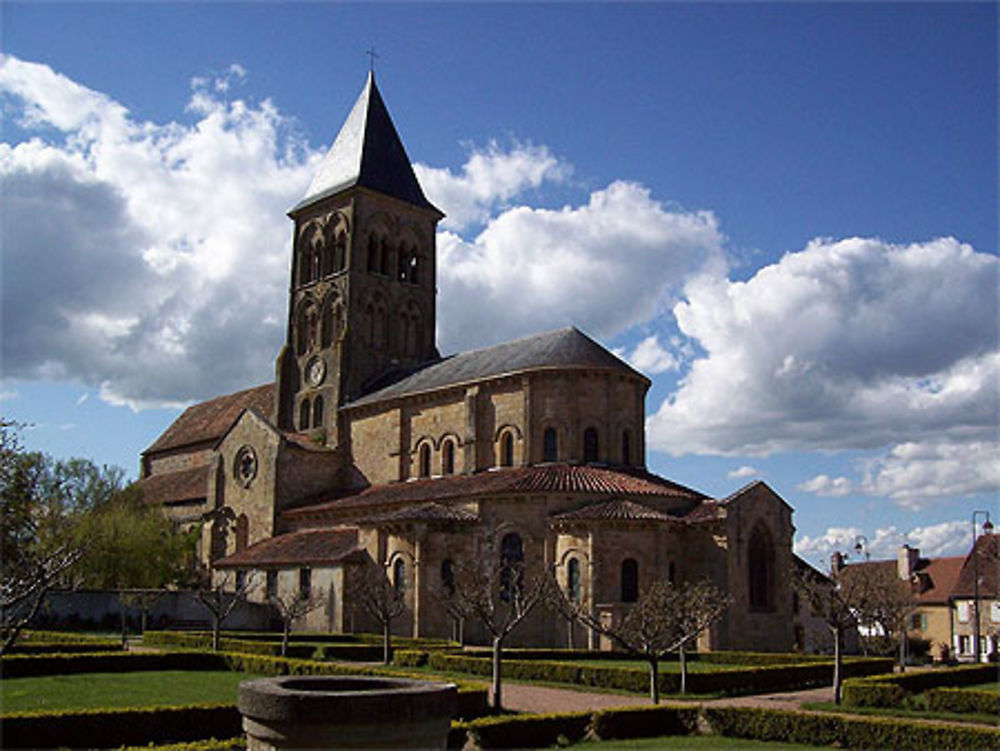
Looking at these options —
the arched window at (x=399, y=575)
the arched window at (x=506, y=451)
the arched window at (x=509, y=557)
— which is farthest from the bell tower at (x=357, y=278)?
the arched window at (x=509, y=557)

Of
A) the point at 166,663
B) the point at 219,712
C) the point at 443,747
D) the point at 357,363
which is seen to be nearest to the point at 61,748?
the point at 219,712

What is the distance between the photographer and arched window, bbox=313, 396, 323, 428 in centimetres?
5631

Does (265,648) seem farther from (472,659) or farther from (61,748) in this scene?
(61,748)

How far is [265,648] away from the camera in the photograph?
1257 inches

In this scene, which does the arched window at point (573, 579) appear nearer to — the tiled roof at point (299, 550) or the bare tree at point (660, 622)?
the bare tree at point (660, 622)

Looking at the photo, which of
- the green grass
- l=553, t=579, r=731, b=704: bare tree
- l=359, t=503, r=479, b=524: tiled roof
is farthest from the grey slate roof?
the green grass

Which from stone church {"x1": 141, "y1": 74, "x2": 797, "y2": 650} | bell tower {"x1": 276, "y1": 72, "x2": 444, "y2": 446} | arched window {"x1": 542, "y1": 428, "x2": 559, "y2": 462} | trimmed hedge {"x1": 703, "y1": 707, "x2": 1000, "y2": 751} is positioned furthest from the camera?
bell tower {"x1": 276, "y1": 72, "x2": 444, "y2": 446}

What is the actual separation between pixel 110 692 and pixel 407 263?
40.1 m

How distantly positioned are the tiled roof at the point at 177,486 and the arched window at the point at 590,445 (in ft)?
87.7

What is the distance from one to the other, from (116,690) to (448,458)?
25.4m

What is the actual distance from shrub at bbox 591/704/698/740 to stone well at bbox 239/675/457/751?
430 inches

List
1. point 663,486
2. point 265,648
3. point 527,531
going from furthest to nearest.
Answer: point 663,486, point 527,531, point 265,648

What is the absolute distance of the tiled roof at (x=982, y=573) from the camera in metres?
54.5

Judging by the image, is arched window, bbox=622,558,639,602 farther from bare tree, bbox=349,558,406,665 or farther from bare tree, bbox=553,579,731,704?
bare tree, bbox=349,558,406,665
